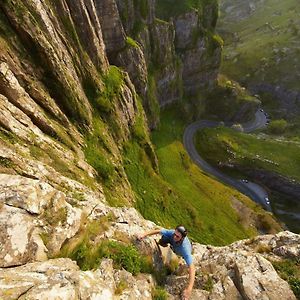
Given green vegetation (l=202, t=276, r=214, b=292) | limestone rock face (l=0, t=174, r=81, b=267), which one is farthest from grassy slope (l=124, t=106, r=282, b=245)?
limestone rock face (l=0, t=174, r=81, b=267)

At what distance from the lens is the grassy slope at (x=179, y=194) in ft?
221

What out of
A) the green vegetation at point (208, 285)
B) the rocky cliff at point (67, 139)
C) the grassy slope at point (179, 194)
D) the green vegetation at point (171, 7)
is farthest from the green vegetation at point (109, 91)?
the green vegetation at point (171, 7)

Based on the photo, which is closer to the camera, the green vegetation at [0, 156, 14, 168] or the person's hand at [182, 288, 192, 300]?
the person's hand at [182, 288, 192, 300]

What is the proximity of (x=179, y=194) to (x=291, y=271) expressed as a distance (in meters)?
60.8

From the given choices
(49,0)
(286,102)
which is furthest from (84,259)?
(286,102)

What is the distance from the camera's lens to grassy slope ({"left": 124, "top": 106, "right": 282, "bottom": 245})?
67.5 metres

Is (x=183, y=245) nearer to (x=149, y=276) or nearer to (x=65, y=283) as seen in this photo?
(x=149, y=276)

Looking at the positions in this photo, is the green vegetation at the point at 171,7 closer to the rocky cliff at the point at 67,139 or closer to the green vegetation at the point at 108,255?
the rocky cliff at the point at 67,139

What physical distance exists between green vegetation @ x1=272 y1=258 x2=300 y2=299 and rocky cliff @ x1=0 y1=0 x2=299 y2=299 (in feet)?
2.43

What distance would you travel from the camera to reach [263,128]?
17388cm

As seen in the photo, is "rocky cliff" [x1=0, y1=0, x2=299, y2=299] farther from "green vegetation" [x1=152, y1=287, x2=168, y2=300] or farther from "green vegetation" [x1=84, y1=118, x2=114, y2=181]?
"green vegetation" [x1=152, y1=287, x2=168, y2=300]

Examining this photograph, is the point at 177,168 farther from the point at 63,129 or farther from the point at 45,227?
the point at 45,227

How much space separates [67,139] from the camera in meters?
44.2

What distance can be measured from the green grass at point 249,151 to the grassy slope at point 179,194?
58.1 ft
